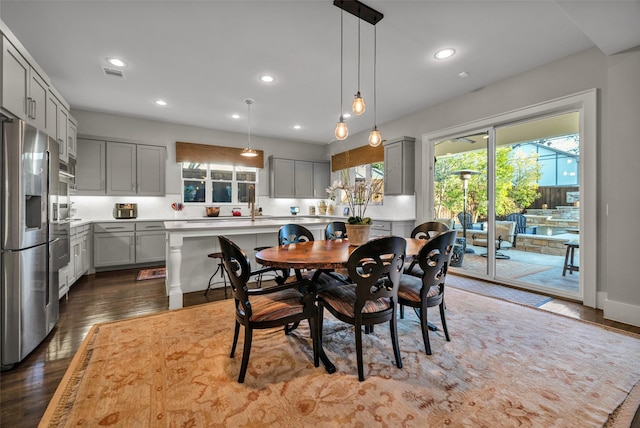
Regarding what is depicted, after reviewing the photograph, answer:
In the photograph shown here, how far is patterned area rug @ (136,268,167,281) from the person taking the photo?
173 inches

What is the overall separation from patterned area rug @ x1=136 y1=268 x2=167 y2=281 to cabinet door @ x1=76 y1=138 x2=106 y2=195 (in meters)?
1.62

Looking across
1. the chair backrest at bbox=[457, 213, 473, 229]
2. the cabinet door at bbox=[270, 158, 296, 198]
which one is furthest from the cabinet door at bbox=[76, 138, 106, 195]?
the chair backrest at bbox=[457, 213, 473, 229]

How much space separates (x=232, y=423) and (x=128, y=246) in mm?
4483

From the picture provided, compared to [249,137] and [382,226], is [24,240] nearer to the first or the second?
[382,226]

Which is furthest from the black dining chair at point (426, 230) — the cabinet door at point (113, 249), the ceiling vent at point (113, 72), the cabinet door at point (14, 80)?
the cabinet door at point (113, 249)

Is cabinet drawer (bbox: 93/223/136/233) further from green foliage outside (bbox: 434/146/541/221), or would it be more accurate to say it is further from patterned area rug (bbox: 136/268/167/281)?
green foliage outside (bbox: 434/146/541/221)

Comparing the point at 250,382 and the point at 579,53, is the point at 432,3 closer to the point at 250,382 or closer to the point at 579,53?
the point at 579,53

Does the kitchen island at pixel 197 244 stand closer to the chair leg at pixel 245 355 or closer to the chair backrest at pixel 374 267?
the chair leg at pixel 245 355

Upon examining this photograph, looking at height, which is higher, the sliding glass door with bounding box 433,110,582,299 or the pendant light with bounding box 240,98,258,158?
the pendant light with bounding box 240,98,258,158

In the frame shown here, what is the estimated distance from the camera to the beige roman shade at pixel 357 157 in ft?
19.0

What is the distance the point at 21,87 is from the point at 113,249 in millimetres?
3012

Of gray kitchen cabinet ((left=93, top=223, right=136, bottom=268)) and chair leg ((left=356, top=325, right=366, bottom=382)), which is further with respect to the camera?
gray kitchen cabinet ((left=93, top=223, right=136, bottom=268))

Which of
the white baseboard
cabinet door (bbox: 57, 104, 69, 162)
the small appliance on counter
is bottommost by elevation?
the white baseboard

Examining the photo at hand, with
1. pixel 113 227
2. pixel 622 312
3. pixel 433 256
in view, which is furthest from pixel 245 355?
pixel 113 227
